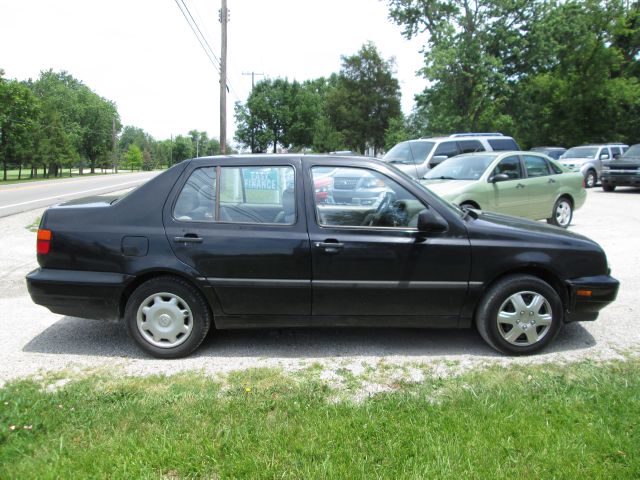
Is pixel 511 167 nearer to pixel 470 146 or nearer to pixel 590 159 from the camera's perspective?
pixel 470 146

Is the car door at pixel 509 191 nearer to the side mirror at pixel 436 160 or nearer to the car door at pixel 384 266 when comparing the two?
the side mirror at pixel 436 160

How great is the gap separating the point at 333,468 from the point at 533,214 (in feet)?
28.5

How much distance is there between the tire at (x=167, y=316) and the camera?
13.2 ft

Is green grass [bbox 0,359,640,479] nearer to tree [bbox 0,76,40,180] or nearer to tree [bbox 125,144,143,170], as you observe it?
tree [bbox 0,76,40,180]

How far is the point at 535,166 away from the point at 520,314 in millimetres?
6845

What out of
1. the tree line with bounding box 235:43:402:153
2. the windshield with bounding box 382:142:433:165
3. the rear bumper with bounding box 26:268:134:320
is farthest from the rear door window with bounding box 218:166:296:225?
the tree line with bounding box 235:43:402:153

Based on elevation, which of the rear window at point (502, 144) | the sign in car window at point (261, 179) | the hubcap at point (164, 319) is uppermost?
the rear window at point (502, 144)

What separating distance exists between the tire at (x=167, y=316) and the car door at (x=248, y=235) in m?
0.20

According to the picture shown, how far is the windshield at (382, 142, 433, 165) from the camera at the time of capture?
13922mm

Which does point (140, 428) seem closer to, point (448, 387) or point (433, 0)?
point (448, 387)

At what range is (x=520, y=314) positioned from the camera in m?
4.07

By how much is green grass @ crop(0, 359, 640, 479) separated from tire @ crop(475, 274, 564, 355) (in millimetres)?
495

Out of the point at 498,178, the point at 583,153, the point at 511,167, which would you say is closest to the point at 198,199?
the point at 498,178

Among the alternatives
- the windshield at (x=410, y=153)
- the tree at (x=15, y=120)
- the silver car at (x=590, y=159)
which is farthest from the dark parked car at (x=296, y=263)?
the tree at (x=15, y=120)
